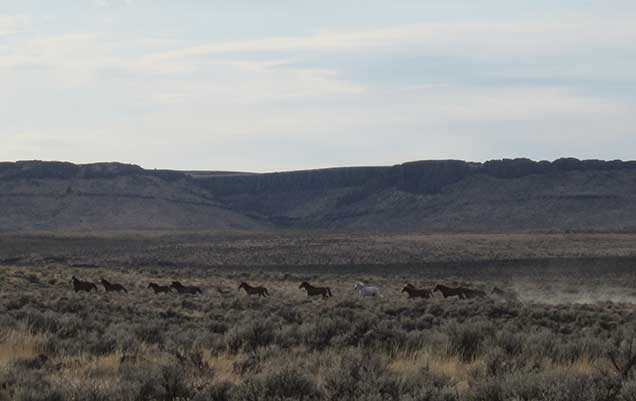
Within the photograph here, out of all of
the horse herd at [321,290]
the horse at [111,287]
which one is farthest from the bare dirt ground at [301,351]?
the horse at [111,287]

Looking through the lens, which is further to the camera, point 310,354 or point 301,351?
point 301,351

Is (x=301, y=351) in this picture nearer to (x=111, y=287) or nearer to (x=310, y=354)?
(x=310, y=354)

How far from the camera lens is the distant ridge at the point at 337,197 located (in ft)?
401

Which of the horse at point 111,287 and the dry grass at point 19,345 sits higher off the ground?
the dry grass at point 19,345

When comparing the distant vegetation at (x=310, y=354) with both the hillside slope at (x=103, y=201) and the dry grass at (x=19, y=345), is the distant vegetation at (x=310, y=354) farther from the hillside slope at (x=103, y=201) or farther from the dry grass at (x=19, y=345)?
the hillside slope at (x=103, y=201)

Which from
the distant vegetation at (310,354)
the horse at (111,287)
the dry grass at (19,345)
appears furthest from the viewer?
the horse at (111,287)

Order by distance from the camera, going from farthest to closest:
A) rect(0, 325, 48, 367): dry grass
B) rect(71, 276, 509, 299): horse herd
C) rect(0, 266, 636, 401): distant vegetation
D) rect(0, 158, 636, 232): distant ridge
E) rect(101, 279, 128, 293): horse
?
1. rect(0, 158, 636, 232): distant ridge
2. rect(101, 279, 128, 293): horse
3. rect(71, 276, 509, 299): horse herd
4. rect(0, 325, 48, 367): dry grass
5. rect(0, 266, 636, 401): distant vegetation

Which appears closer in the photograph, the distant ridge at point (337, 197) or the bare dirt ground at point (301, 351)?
the bare dirt ground at point (301, 351)

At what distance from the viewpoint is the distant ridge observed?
122125 millimetres

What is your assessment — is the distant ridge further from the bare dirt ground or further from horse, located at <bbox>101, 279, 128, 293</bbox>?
the bare dirt ground

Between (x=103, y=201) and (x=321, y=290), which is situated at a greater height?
(x=103, y=201)

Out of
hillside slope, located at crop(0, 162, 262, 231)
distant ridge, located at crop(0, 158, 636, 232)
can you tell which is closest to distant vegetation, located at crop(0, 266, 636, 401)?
distant ridge, located at crop(0, 158, 636, 232)

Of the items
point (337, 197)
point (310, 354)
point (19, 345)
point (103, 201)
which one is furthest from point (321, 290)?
point (337, 197)

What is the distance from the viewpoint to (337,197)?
148500 millimetres
